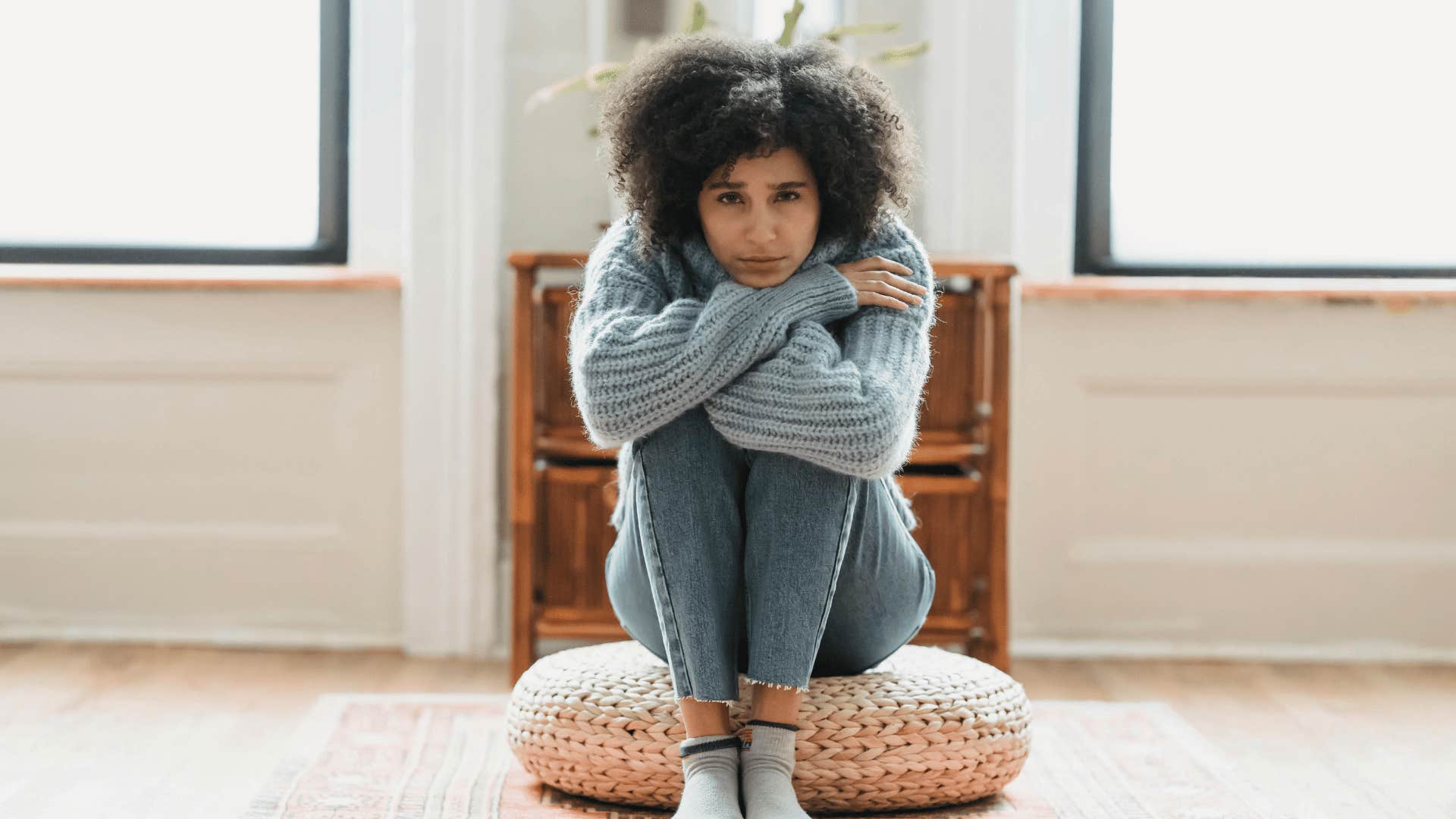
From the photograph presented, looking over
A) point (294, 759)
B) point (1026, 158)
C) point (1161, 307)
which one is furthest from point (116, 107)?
point (1161, 307)

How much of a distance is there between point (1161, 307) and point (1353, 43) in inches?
25.1

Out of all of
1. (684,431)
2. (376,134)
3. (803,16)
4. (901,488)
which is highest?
(803,16)

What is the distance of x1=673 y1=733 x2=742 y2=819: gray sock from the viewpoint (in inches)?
55.5

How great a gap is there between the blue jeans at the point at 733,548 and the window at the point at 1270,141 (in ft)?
4.46

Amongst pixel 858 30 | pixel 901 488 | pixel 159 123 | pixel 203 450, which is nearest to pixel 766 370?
pixel 901 488

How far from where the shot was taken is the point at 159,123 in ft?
8.74

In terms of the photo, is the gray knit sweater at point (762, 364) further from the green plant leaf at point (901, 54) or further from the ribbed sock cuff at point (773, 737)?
the green plant leaf at point (901, 54)

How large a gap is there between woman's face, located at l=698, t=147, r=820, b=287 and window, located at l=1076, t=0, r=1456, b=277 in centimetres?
122

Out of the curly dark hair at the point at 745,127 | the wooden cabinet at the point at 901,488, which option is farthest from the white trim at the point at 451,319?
the curly dark hair at the point at 745,127

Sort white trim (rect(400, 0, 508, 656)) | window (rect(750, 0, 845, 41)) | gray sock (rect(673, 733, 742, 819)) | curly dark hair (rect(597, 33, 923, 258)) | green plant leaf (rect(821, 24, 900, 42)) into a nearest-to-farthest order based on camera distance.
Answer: gray sock (rect(673, 733, 742, 819)) → curly dark hair (rect(597, 33, 923, 258)) → green plant leaf (rect(821, 24, 900, 42)) → white trim (rect(400, 0, 508, 656)) → window (rect(750, 0, 845, 41))

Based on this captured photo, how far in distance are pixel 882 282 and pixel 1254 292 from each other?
46.2 inches

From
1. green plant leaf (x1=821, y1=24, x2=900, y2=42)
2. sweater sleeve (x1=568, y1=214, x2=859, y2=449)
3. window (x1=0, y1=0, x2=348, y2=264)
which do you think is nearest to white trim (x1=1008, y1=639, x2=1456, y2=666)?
green plant leaf (x1=821, y1=24, x2=900, y2=42)

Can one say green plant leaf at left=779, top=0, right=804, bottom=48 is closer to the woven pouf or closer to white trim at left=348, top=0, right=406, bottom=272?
white trim at left=348, top=0, right=406, bottom=272

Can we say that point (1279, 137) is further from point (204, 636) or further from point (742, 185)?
point (204, 636)
